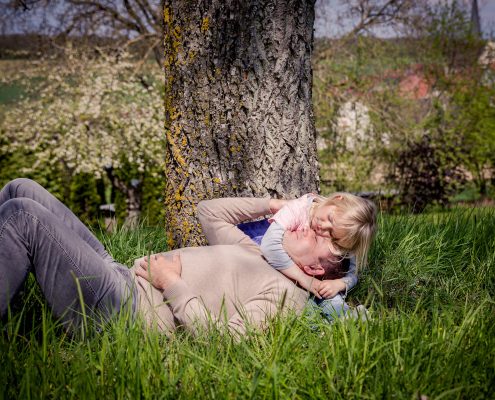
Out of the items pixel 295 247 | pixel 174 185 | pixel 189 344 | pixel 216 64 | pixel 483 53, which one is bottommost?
pixel 189 344

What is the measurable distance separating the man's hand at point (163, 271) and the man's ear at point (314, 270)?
0.56 meters

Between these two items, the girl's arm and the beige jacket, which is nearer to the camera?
the beige jacket

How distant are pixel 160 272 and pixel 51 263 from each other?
17.6 inches

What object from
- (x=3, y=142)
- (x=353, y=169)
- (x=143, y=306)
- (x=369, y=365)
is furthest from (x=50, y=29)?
(x=369, y=365)

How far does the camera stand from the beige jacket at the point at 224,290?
223 centimetres

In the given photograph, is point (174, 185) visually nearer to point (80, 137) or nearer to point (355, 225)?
point (355, 225)

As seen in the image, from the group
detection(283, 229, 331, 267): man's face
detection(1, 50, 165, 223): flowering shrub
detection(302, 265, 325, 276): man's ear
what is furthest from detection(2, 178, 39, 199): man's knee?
Result: detection(1, 50, 165, 223): flowering shrub

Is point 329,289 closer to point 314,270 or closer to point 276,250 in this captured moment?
point 314,270

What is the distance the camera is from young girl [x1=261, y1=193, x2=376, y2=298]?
7.89ft

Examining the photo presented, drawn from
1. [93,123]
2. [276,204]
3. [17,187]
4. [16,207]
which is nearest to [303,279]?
[276,204]

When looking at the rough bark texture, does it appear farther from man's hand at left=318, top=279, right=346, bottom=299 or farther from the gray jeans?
the gray jeans

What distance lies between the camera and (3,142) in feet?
32.6

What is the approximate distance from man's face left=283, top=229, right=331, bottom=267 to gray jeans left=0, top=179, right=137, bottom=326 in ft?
2.42

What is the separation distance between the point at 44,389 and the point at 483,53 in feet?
47.4
